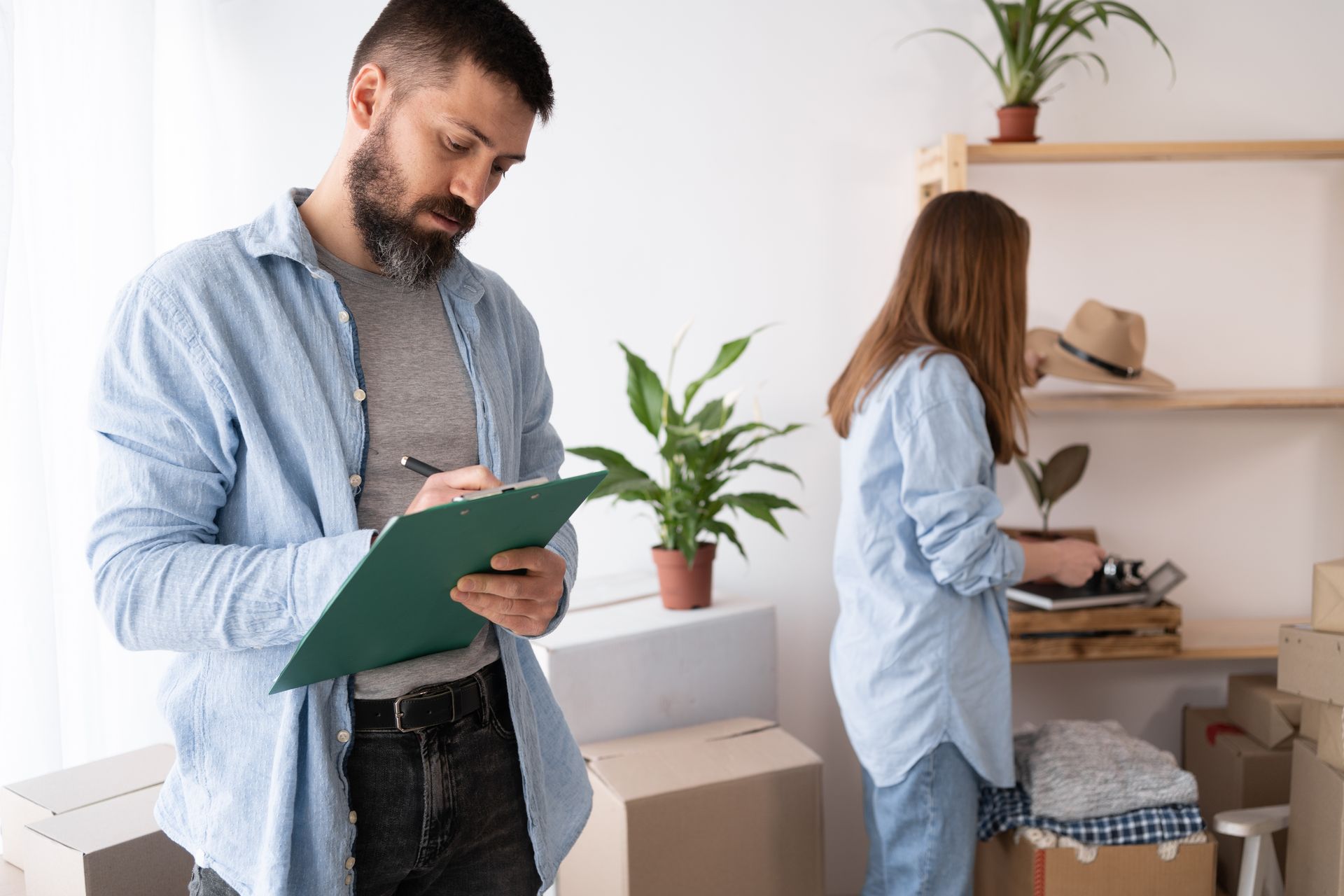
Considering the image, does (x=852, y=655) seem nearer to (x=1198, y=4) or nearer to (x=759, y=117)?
(x=759, y=117)

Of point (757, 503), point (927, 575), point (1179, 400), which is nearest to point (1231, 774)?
point (1179, 400)

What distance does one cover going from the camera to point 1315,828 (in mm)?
1876

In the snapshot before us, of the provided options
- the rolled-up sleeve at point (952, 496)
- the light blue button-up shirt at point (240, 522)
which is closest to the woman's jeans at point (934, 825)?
the rolled-up sleeve at point (952, 496)

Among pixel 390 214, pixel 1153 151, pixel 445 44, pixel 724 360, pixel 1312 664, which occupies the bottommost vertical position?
pixel 1312 664

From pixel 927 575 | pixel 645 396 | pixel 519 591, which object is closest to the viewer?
pixel 519 591

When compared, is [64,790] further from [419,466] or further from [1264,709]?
[1264,709]

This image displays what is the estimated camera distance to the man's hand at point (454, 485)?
870 mm

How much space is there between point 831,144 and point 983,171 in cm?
38

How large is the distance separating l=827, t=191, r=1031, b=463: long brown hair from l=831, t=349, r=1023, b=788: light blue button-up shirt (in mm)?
39

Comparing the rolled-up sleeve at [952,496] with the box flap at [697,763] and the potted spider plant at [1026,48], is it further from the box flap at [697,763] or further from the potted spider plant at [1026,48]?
the potted spider plant at [1026,48]

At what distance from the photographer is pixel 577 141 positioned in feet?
7.91

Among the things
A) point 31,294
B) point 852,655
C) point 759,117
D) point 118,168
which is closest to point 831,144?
point 759,117

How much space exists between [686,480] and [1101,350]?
0.97 meters

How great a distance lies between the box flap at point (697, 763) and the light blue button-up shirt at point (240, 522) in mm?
934
